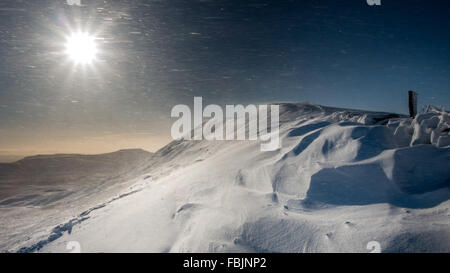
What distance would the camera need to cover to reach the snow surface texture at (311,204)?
2.18 m

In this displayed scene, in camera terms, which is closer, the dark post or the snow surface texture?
the snow surface texture

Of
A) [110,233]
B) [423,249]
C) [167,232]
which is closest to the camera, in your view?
[423,249]

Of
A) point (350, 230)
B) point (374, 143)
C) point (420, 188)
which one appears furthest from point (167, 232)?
point (374, 143)

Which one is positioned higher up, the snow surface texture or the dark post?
the dark post

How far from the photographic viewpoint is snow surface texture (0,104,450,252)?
2184 millimetres

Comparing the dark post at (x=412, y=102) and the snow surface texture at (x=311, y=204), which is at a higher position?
the dark post at (x=412, y=102)

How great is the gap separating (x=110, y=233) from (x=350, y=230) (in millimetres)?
3691

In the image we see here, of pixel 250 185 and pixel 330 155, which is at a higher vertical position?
pixel 330 155

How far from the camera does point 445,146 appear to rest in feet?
10.4

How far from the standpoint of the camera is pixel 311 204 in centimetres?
279

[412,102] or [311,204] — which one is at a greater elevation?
[412,102]

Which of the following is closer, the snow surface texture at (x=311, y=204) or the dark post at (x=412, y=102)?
the snow surface texture at (x=311, y=204)

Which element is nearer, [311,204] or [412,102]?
[311,204]

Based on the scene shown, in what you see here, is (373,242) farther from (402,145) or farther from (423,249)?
(402,145)
